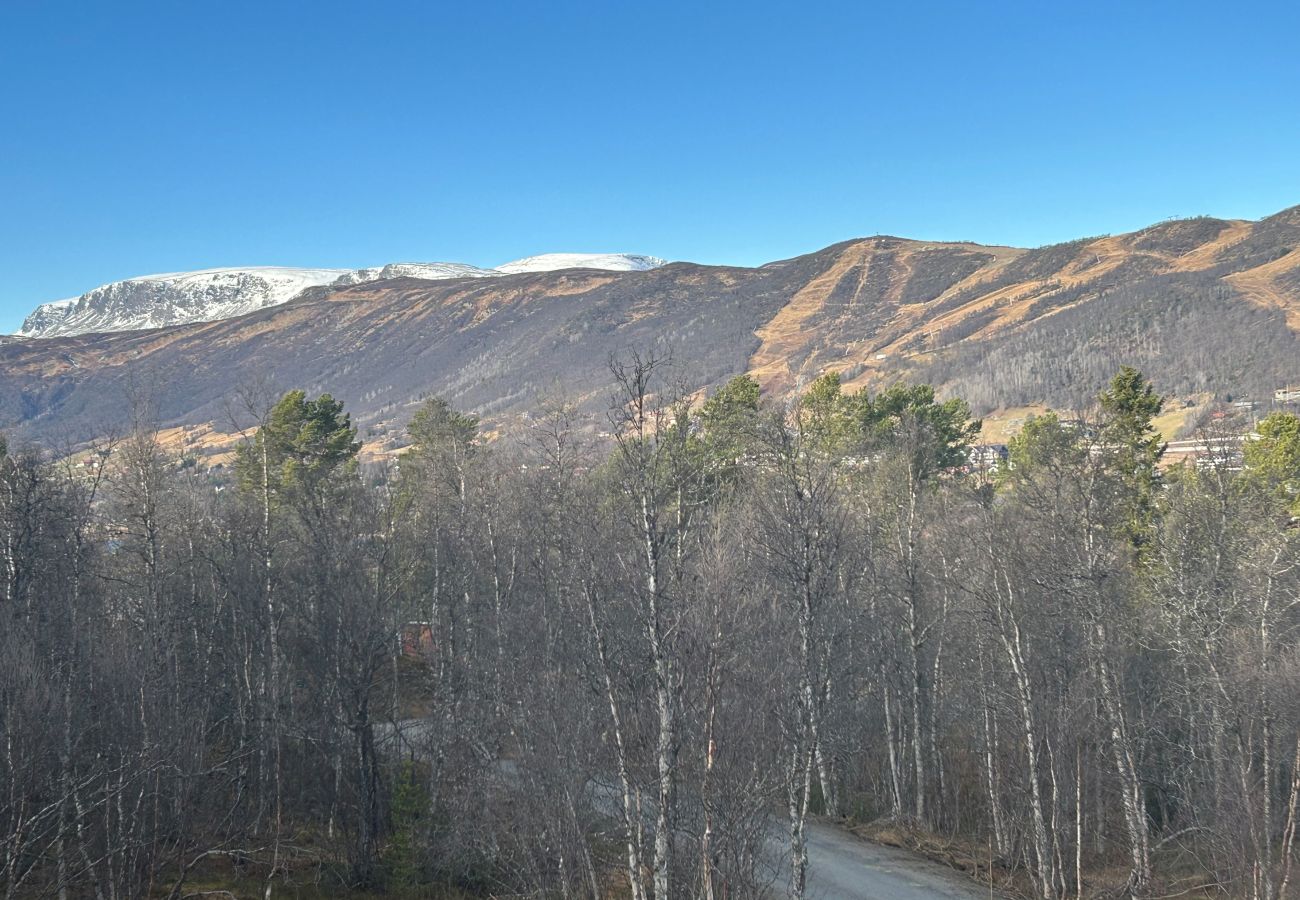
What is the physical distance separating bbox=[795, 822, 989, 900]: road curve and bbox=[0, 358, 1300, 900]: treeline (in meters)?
1.36

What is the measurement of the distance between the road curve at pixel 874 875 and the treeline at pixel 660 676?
1.36m

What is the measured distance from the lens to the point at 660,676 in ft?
40.9

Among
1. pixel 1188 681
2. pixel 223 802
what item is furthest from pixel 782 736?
pixel 223 802

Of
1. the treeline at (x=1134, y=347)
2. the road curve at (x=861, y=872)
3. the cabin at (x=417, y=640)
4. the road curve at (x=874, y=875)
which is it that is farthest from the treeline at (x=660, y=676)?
the treeline at (x=1134, y=347)

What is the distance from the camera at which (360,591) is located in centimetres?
2052

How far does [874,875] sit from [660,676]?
12308 mm

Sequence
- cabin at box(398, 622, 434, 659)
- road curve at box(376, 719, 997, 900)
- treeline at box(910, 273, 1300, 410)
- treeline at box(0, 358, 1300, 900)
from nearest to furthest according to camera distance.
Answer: treeline at box(0, 358, 1300, 900) → road curve at box(376, 719, 997, 900) → cabin at box(398, 622, 434, 659) → treeline at box(910, 273, 1300, 410)

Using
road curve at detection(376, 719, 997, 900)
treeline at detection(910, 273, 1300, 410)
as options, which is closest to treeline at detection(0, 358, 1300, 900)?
road curve at detection(376, 719, 997, 900)

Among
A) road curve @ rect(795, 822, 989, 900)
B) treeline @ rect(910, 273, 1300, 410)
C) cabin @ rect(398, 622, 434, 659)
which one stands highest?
treeline @ rect(910, 273, 1300, 410)

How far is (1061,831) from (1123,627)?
5377 millimetres

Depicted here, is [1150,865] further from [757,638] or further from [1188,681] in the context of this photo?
[757,638]

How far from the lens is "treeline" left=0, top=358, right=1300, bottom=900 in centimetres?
1424

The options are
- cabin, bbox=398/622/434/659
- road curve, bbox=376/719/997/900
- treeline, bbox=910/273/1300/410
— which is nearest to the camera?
road curve, bbox=376/719/997/900

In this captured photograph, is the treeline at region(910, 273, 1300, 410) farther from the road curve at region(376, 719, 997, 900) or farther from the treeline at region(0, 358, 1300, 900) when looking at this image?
the road curve at region(376, 719, 997, 900)
